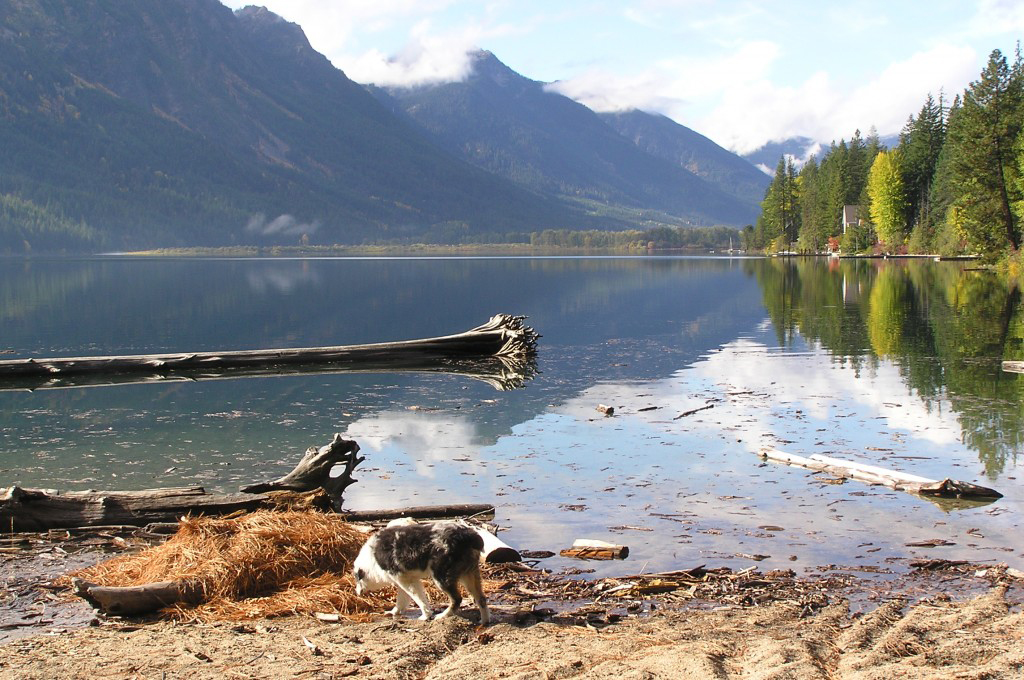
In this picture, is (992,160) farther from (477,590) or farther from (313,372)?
(477,590)

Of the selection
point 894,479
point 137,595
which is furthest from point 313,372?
point 137,595

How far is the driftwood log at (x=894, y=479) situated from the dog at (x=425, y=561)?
7.41 meters

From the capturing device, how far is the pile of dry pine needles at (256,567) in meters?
9.01

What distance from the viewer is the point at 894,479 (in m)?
13.5

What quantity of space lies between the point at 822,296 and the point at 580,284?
2463 cm

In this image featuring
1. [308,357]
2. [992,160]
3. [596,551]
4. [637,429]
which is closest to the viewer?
[596,551]

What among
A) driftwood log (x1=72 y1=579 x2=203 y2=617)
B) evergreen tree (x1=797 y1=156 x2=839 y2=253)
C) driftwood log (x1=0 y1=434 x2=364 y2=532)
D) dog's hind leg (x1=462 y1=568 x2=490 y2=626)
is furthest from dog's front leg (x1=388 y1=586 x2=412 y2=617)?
evergreen tree (x1=797 y1=156 x2=839 y2=253)

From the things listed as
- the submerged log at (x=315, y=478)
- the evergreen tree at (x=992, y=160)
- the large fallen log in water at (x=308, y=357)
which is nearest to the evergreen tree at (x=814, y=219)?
the evergreen tree at (x=992, y=160)

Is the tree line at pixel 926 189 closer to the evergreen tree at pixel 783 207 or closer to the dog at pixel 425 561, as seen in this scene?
the evergreen tree at pixel 783 207

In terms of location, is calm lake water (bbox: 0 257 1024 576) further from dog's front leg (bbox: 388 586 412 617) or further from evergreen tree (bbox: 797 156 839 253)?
evergreen tree (bbox: 797 156 839 253)

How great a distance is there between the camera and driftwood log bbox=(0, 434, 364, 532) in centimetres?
1147

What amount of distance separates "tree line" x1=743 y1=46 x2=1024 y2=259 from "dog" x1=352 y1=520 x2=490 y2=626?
7033 centimetres

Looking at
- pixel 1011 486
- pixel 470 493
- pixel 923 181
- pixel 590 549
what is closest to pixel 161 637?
pixel 590 549

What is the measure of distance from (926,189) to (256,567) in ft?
407
